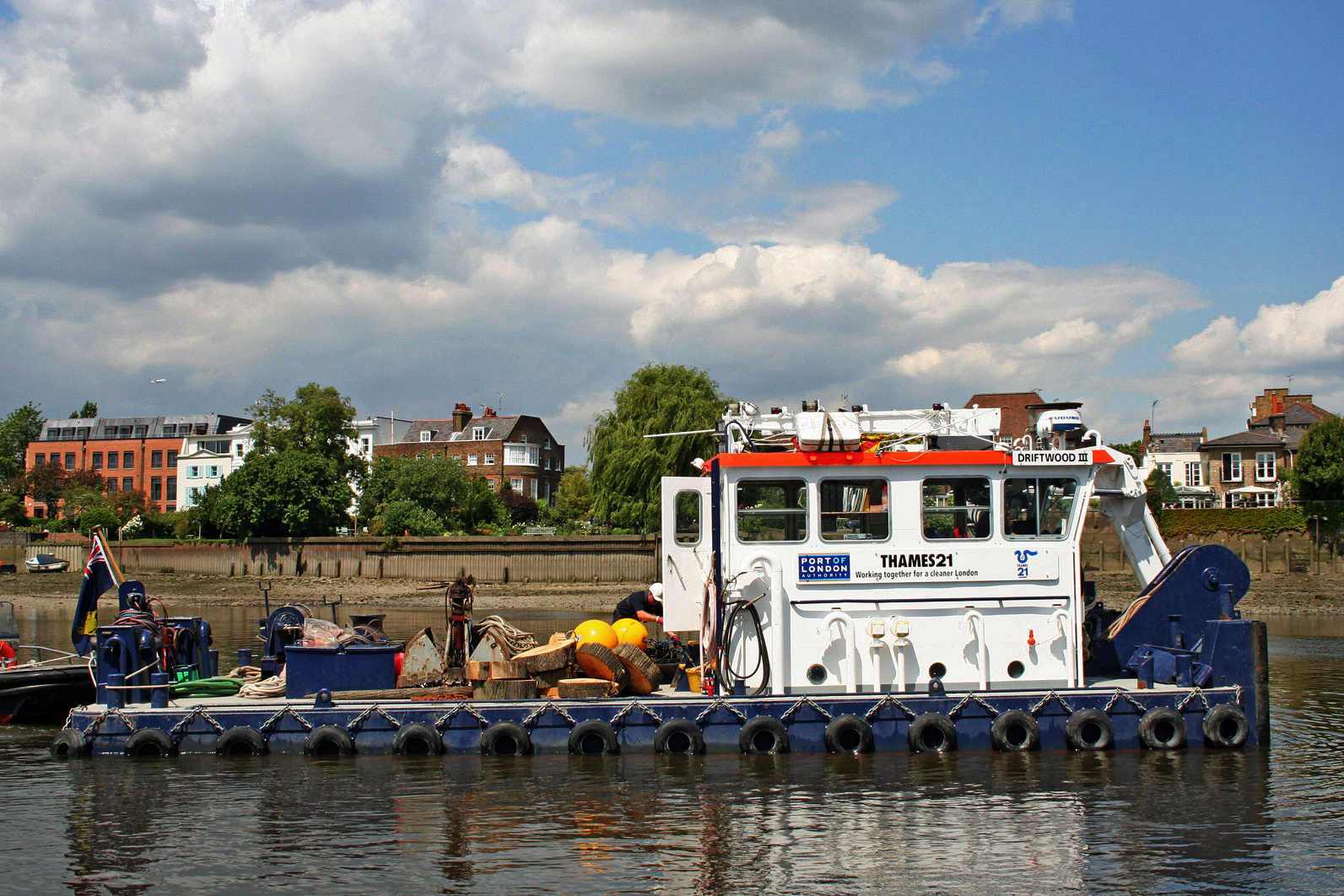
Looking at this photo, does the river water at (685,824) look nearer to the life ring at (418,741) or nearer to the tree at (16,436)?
the life ring at (418,741)

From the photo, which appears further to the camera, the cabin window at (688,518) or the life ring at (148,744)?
the cabin window at (688,518)

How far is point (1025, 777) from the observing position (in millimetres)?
11547

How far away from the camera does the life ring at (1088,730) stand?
11961 millimetres

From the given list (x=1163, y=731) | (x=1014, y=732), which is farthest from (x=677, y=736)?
(x=1163, y=731)

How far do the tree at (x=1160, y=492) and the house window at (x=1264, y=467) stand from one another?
461 cm

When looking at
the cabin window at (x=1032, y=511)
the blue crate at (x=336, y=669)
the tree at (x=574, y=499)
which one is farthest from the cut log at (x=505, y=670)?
the tree at (x=574, y=499)

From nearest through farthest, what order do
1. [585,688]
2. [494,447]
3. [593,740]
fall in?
1. [593,740]
2. [585,688]
3. [494,447]

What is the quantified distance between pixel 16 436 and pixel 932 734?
335 feet

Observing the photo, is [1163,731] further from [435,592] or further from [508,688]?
[435,592]

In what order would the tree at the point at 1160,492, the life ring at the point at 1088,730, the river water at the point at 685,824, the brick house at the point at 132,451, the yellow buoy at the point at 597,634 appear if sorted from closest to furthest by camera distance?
1. the river water at the point at 685,824
2. the life ring at the point at 1088,730
3. the yellow buoy at the point at 597,634
4. the tree at the point at 1160,492
5. the brick house at the point at 132,451

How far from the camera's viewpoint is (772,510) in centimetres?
1222

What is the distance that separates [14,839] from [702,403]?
35.5 m

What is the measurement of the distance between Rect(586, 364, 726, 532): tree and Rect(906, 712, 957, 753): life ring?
30.0 m

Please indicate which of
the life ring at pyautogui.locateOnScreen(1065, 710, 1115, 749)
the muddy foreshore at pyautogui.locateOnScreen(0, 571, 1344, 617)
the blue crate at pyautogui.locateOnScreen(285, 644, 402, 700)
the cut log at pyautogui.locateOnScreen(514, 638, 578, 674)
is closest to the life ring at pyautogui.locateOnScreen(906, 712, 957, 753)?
the life ring at pyautogui.locateOnScreen(1065, 710, 1115, 749)
